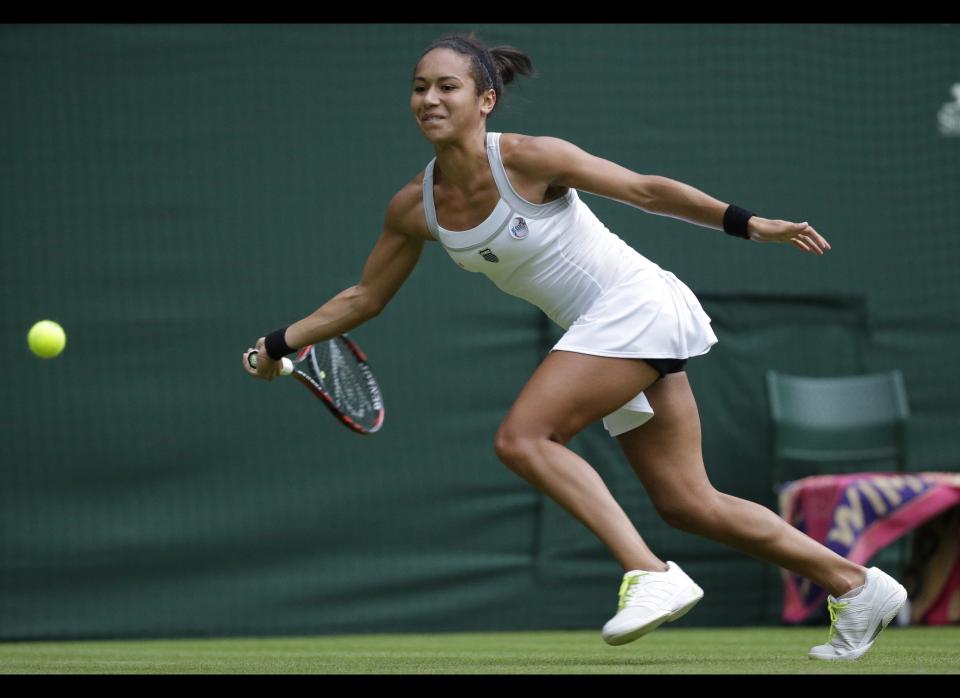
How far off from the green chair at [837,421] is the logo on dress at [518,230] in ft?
11.2

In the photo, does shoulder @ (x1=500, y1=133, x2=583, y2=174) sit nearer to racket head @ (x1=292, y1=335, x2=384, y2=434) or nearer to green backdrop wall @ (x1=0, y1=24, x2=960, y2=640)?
racket head @ (x1=292, y1=335, x2=384, y2=434)

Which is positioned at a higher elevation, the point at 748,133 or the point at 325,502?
the point at 748,133

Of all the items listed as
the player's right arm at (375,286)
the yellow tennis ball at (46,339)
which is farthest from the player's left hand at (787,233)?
the yellow tennis ball at (46,339)

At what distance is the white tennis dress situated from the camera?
361 centimetres

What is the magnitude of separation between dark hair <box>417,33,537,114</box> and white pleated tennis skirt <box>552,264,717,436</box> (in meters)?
0.65

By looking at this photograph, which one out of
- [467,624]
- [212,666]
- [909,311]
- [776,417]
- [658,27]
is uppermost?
[658,27]

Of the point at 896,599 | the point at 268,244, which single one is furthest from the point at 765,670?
the point at 268,244

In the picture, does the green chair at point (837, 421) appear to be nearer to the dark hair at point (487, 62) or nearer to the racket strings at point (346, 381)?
the racket strings at point (346, 381)

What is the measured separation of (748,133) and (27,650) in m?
4.13

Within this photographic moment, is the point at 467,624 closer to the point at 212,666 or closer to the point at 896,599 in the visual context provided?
the point at 212,666

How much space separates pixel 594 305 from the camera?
370 centimetres

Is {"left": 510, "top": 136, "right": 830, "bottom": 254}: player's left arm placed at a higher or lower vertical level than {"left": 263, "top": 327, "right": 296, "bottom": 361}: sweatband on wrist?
higher

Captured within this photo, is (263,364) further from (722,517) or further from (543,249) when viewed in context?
(722,517)

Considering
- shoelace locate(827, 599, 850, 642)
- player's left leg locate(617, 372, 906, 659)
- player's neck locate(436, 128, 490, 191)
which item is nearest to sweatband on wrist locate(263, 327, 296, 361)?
player's neck locate(436, 128, 490, 191)
